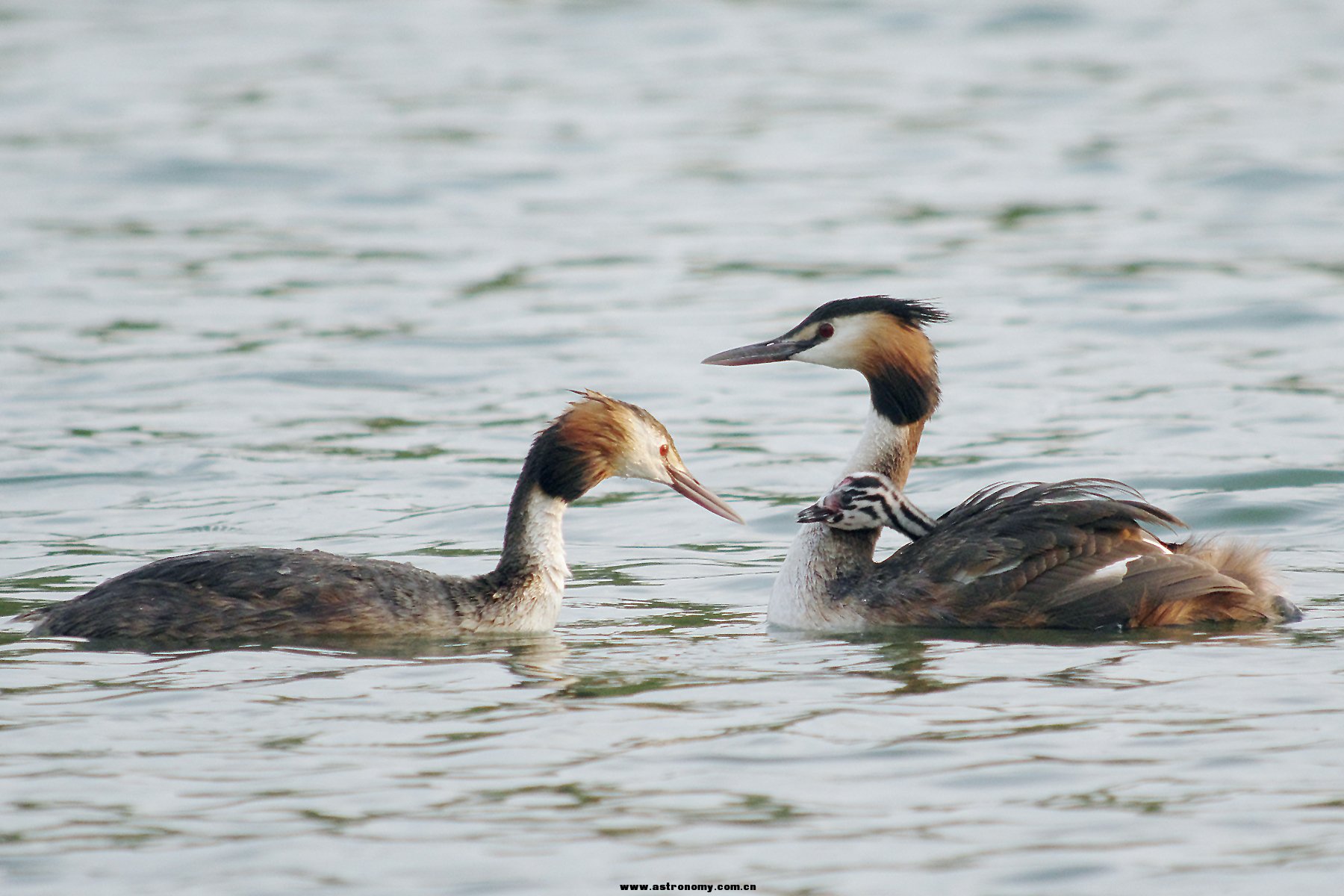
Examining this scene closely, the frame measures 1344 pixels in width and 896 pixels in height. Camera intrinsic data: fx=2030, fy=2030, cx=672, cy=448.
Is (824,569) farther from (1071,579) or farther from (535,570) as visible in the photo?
(535,570)

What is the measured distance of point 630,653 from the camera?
7.72m

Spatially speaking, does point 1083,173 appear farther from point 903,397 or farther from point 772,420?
point 903,397

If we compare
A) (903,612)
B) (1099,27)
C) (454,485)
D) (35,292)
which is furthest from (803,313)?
(1099,27)

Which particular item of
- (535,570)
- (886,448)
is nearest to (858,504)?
(886,448)

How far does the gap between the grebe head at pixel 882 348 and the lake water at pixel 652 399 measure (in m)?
1.13

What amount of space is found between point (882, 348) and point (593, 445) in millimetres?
1350

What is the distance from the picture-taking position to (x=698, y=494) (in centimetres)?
885

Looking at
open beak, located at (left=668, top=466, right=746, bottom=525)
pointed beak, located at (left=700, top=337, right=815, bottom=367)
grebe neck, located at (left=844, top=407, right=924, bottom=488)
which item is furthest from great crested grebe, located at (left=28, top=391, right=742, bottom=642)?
grebe neck, located at (left=844, top=407, right=924, bottom=488)

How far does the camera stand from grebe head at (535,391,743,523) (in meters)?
8.45

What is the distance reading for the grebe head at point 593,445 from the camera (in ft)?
27.7

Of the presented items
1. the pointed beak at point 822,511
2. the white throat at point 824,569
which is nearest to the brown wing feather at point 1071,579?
the white throat at point 824,569

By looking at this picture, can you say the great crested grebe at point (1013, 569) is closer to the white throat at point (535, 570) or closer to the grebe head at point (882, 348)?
the grebe head at point (882, 348)

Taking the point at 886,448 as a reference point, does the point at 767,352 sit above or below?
above

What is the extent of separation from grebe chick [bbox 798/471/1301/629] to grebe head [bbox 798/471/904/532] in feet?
1.01
